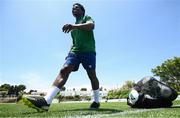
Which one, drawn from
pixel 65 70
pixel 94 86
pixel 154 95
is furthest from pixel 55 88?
pixel 154 95

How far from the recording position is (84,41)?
6750 millimetres

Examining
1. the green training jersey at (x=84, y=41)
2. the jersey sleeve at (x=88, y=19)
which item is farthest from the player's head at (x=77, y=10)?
the jersey sleeve at (x=88, y=19)

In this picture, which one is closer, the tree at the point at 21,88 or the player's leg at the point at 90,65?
the player's leg at the point at 90,65

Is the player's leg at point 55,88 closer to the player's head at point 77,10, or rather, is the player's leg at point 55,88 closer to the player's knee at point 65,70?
the player's knee at point 65,70

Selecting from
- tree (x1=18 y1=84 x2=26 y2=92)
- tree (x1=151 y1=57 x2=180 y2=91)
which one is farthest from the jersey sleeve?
tree (x1=18 y1=84 x2=26 y2=92)

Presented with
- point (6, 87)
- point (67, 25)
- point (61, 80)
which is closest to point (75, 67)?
point (61, 80)

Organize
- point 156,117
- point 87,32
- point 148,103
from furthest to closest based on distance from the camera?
point 148,103, point 87,32, point 156,117

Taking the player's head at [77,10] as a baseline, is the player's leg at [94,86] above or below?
below

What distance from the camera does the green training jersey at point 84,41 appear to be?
669cm

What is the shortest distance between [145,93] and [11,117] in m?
3.75

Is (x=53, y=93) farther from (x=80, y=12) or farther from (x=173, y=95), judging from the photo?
(x=173, y=95)

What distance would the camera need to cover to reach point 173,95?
7586mm

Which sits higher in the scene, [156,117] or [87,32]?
[87,32]

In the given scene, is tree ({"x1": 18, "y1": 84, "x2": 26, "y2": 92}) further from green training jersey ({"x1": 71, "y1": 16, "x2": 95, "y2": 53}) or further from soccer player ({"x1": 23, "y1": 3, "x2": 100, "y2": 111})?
green training jersey ({"x1": 71, "y1": 16, "x2": 95, "y2": 53})
